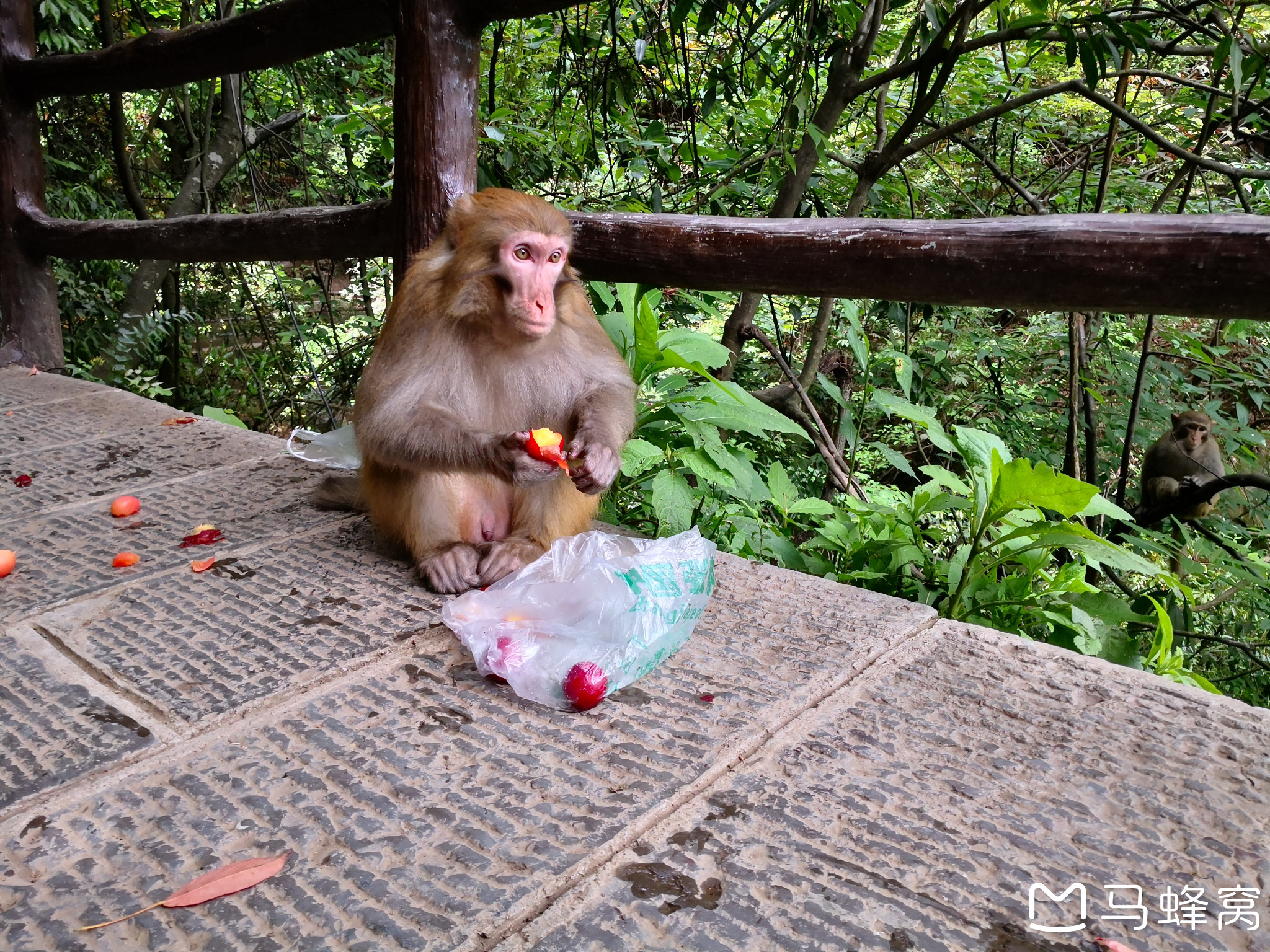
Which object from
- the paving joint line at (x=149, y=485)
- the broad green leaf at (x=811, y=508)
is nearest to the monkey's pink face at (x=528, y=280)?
the broad green leaf at (x=811, y=508)

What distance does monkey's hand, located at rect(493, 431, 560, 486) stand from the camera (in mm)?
1922

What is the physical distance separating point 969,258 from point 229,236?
266cm

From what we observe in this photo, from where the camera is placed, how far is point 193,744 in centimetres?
143

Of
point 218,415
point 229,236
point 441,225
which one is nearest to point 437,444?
point 441,225

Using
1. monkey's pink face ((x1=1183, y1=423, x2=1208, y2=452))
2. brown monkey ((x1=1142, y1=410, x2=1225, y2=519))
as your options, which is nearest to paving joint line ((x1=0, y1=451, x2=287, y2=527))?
brown monkey ((x1=1142, y1=410, x2=1225, y2=519))

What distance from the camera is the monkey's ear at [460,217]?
6.74 ft

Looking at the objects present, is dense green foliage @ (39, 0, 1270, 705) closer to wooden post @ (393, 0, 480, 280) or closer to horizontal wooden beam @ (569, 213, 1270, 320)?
horizontal wooden beam @ (569, 213, 1270, 320)

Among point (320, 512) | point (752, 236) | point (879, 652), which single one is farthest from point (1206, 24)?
point (320, 512)

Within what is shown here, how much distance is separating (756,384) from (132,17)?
209 inches

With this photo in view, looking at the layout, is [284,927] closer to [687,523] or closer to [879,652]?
[879,652]

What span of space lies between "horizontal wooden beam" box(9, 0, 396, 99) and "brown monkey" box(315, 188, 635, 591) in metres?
0.96

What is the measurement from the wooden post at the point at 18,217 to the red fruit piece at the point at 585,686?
3.90m

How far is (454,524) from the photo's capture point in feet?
7.03

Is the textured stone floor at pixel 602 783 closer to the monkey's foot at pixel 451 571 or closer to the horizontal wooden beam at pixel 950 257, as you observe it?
the monkey's foot at pixel 451 571
